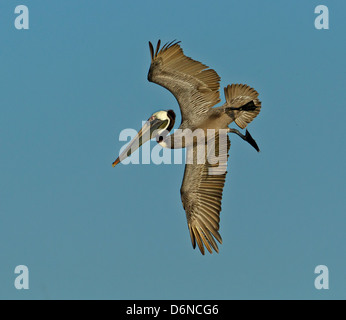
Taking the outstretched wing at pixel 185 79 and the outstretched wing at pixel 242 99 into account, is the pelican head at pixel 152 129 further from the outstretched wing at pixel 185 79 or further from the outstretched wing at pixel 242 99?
the outstretched wing at pixel 242 99

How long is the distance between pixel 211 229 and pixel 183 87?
3136 millimetres

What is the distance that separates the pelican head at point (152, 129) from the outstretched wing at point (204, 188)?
1.69 metres

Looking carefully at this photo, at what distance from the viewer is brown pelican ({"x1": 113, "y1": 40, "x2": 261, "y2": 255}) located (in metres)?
20.0

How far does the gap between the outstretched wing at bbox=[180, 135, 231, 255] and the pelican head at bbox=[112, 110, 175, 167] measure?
1686mm

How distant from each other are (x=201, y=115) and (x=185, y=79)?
97cm

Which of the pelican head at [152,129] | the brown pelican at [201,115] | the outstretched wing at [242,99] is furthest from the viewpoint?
the pelican head at [152,129]

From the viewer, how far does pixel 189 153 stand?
20.2m

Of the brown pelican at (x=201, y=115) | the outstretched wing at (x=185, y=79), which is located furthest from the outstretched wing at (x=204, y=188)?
the outstretched wing at (x=185, y=79)

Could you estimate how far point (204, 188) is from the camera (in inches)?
793

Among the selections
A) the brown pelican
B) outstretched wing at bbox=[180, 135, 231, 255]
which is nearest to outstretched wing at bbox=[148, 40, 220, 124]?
the brown pelican

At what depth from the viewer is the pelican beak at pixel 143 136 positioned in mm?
21609

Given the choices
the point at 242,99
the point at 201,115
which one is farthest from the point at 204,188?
the point at 242,99
